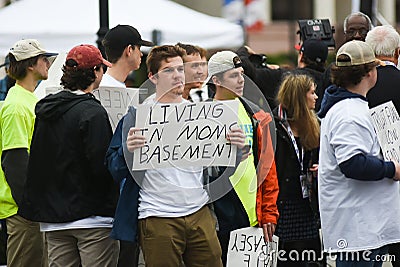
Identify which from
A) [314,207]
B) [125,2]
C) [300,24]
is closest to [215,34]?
[125,2]

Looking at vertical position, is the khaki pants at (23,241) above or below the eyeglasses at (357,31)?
below

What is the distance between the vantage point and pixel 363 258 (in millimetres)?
4938

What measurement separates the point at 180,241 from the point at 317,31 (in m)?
3.88

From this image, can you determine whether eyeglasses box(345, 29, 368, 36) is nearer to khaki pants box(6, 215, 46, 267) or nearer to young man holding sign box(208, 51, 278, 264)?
young man holding sign box(208, 51, 278, 264)

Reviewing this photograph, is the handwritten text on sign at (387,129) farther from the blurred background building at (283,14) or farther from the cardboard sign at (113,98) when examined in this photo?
the blurred background building at (283,14)

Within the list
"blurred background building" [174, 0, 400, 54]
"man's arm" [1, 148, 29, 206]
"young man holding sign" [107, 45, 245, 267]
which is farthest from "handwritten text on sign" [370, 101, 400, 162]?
"blurred background building" [174, 0, 400, 54]

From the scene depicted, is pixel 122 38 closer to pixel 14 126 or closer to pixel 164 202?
pixel 14 126

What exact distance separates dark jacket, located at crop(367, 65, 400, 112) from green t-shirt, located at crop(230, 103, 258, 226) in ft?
4.23

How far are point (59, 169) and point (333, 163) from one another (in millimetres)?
1561

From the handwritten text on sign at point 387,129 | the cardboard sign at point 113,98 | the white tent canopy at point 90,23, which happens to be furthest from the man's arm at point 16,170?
the white tent canopy at point 90,23

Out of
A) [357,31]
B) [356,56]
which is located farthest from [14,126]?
[357,31]

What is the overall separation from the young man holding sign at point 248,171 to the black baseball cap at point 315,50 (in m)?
2.37

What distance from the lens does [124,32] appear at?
231 inches

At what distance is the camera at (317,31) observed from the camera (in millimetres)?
8094
